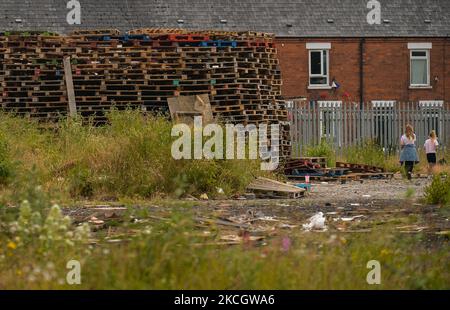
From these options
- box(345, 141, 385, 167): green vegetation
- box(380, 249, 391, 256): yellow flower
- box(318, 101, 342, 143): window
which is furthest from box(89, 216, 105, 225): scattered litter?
box(318, 101, 342, 143): window

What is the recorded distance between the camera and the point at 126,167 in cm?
1922

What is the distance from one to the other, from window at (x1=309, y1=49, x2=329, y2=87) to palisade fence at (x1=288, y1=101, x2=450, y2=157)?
7953 millimetres

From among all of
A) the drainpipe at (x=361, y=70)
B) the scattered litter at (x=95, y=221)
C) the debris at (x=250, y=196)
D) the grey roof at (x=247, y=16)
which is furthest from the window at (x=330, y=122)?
the scattered litter at (x=95, y=221)

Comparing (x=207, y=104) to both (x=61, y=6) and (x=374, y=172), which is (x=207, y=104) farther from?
(x=61, y=6)

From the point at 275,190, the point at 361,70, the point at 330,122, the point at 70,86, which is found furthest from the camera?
the point at 361,70

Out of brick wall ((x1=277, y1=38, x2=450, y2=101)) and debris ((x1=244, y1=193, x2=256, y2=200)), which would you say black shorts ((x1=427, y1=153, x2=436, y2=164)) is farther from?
brick wall ((x1=277, y1=38, x2=450, y2=101))

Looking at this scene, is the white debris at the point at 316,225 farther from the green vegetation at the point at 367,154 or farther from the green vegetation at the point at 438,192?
the green vegetation at the point at 367,154

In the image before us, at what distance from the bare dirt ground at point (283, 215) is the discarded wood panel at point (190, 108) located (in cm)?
357

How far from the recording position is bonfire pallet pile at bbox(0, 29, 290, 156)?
24484 millimetres

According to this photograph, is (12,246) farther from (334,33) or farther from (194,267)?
(334,33)

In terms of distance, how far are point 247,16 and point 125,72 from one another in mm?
16930

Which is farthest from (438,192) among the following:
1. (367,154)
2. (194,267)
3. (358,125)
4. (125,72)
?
(358,125)

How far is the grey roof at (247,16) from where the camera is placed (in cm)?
3947

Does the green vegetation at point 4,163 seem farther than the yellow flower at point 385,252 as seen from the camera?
Yes
